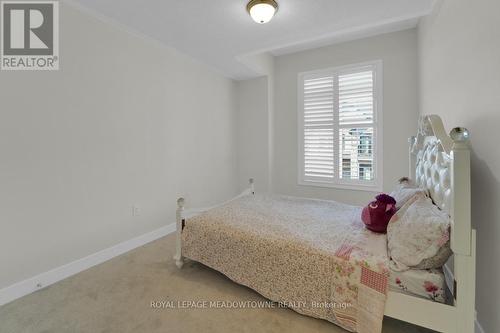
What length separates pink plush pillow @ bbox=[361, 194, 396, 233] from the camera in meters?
1.77

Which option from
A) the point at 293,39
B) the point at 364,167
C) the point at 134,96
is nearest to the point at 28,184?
the point at 134,96

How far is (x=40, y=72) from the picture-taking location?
1922 millimetres

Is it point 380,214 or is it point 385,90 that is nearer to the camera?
point 380,214

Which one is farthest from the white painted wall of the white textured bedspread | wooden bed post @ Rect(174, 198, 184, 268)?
wooden bed post @ Rect(174, 198, 184, 268)

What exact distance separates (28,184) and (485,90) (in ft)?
10.6

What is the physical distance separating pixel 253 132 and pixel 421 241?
3159 millimetres

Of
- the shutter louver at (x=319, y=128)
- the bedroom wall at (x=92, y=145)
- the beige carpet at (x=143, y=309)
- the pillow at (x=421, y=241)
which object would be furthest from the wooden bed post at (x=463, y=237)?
the bedroom wall at (x=92, y=145)

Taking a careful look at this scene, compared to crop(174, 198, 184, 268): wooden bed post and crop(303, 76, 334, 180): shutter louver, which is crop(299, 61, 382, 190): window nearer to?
crop(303, 76, 334, 180): shutter louver

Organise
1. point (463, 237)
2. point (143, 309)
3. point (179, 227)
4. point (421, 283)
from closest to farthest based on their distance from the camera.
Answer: point (463, 237), point (421, 283), point (143, 309), point (179, 227)

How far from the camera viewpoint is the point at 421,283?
1.29 m

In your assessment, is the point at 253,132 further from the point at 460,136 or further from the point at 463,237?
the point at 463,237

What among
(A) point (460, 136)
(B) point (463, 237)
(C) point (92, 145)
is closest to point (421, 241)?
(B) point (463, 237)

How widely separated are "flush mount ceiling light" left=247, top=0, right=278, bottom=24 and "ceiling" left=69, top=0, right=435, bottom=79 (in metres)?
0.10

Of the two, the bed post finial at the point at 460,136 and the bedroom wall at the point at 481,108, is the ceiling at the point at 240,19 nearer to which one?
the bedroom wall at the point at 481,108
